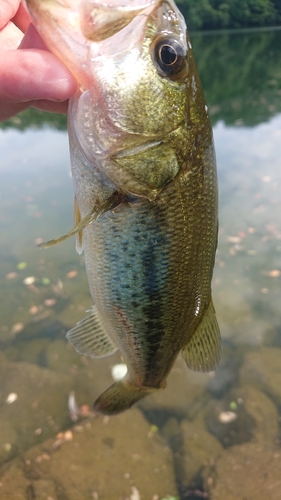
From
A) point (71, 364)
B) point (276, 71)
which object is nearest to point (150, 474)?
point (71, 364)

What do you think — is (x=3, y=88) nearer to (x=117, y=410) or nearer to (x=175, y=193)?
(x=175, y=193)

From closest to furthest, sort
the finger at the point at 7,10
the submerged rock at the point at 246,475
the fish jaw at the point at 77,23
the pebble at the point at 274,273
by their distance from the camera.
A: the fish jaw at the point at 77,23 < the finger at the point at 7,10 < the submerged rock at the point at 246,475 < the pebble at the point at 274,273

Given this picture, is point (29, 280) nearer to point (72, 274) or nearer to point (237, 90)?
point (72, 274)

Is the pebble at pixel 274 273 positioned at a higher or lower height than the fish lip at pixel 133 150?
lower

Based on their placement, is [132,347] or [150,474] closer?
[132,347]

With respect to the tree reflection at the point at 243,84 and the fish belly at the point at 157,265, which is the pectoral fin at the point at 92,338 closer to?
the fish belly at the point at 157,265

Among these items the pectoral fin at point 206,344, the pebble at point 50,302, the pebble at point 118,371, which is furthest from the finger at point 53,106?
the pebble at point 50,302
